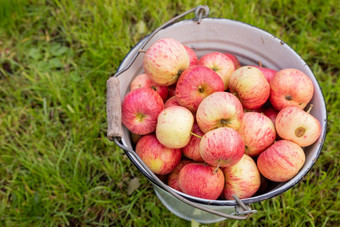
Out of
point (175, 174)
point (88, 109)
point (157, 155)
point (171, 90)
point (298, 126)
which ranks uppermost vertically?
point (298, 126)

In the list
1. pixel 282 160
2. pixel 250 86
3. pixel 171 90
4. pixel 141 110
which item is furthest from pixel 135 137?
pixel 282 160

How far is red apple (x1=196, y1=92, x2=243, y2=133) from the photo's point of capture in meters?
1.55

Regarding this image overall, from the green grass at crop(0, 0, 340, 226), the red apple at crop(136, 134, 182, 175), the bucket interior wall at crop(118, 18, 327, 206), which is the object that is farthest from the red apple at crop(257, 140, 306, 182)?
the green grass at crop(0, 0, 340, 226)

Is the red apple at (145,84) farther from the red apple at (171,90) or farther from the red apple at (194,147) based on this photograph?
the red apple at (194,147)

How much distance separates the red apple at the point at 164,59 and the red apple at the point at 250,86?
1.02ft

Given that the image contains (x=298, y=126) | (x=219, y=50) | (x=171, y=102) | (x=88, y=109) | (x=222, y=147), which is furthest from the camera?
(x=88, y=109)

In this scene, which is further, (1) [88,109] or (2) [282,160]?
(1) [88,109]

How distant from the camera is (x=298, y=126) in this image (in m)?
1.59

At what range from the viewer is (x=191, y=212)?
1.92 m

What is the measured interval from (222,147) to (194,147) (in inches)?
9.2

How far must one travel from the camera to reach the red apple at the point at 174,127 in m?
1.57

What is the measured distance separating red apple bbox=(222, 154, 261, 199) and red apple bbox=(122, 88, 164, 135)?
0.47 metres

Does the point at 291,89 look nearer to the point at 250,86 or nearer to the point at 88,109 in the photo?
the point at 250,86

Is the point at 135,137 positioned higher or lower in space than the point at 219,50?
lower
